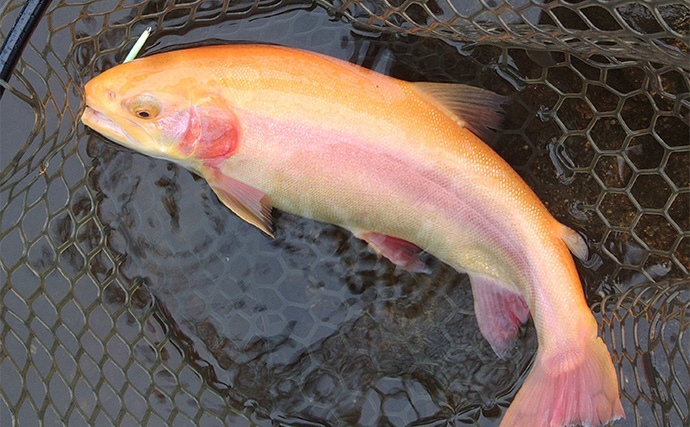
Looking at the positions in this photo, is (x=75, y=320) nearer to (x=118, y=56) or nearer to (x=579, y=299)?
(x=118, y=56)


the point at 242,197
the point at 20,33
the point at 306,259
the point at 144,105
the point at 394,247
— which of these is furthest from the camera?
the point at 306,259

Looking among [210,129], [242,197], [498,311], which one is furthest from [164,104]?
[498,311]

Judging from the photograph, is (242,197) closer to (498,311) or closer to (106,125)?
(106,125)

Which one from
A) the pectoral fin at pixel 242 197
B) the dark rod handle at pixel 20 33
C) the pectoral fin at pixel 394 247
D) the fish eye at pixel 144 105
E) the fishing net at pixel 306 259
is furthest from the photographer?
the fishing net at pixel 306 259

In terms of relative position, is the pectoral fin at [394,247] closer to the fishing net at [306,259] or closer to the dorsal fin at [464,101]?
the fishing net at [306,259]

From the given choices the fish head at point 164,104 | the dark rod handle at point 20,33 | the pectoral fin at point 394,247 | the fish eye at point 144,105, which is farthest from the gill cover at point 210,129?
the pectoral fin at point 394,247

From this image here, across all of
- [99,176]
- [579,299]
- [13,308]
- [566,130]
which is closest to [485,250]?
[579,299]
